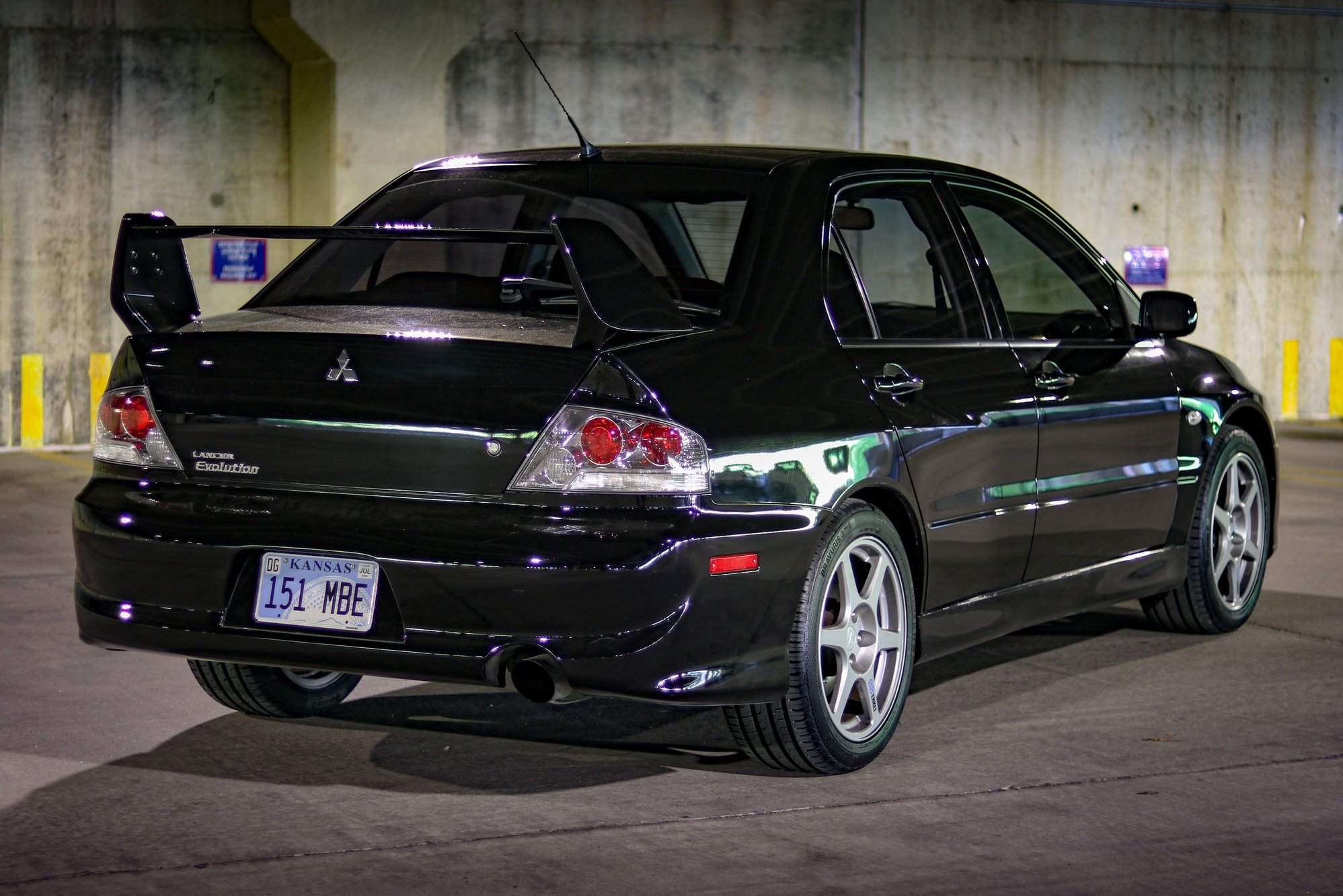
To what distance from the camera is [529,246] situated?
615 cm

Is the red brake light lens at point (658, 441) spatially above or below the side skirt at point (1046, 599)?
above

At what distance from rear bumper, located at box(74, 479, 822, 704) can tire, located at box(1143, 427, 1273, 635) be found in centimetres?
265

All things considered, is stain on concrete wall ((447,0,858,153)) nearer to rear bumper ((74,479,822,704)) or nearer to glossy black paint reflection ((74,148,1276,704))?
glossy black paint reflection ((74,148,1276,704))

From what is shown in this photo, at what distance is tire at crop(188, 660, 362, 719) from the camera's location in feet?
18.4

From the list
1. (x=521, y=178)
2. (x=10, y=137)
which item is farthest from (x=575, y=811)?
(x=10, y=137)

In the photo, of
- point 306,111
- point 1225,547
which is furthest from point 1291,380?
point 1225,547

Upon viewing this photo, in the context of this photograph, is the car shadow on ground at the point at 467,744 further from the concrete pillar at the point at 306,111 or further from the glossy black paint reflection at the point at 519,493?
the concrete pillar at the point at 306,111

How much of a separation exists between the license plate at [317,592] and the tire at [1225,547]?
345 cm

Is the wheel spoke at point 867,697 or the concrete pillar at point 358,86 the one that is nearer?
the wheel spoke at point 867,697

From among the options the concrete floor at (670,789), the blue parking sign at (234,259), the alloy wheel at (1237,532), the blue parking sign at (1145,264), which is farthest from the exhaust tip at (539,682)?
the blue parking sign at (1145,264)

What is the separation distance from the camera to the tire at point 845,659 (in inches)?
193

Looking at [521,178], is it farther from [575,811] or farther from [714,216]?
[575,811]

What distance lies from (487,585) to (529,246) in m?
1.90

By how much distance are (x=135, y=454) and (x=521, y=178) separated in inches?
58.3
